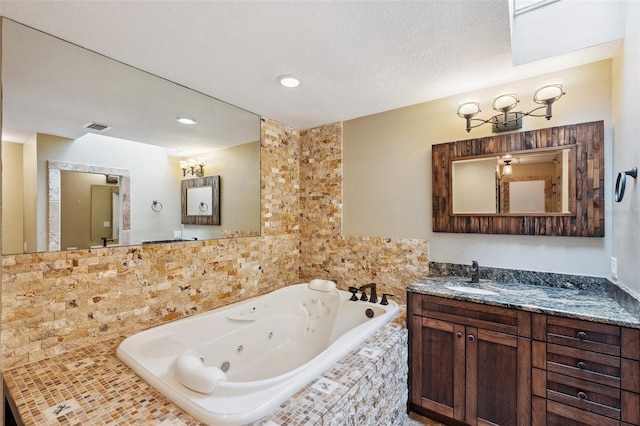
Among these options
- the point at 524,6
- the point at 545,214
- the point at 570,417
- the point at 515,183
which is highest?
the point at 524,6

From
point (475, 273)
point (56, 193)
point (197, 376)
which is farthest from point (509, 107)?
point (56, 193)

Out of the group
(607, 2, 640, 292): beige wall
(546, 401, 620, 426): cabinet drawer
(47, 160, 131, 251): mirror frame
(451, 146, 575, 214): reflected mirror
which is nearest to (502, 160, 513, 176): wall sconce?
(451, 146, 575, 214): reflected mirror

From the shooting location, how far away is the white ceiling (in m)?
1.44

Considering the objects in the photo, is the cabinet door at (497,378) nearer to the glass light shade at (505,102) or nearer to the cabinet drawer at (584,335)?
the cabinet drawer at (584,335)

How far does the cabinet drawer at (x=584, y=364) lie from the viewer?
147 cm

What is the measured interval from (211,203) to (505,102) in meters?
2.51

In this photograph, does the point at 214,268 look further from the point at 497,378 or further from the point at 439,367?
the point at 497,378

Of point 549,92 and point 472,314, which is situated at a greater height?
point 549,92

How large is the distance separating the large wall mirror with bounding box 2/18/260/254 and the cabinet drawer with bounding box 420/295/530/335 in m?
1.88

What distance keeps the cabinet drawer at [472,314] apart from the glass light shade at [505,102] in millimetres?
1451

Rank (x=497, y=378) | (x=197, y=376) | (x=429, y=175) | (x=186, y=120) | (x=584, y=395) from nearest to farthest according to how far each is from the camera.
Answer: (x=197, y=376)
(x=584, y=395)
(x=497, y=378)
(x=186, y=120)
(x=429, y=175)

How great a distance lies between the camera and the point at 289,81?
86.0 inches

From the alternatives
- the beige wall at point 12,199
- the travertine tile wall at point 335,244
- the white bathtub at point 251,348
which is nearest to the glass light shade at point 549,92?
the travertine tile wall at point 335,244

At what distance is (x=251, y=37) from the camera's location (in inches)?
65.4
